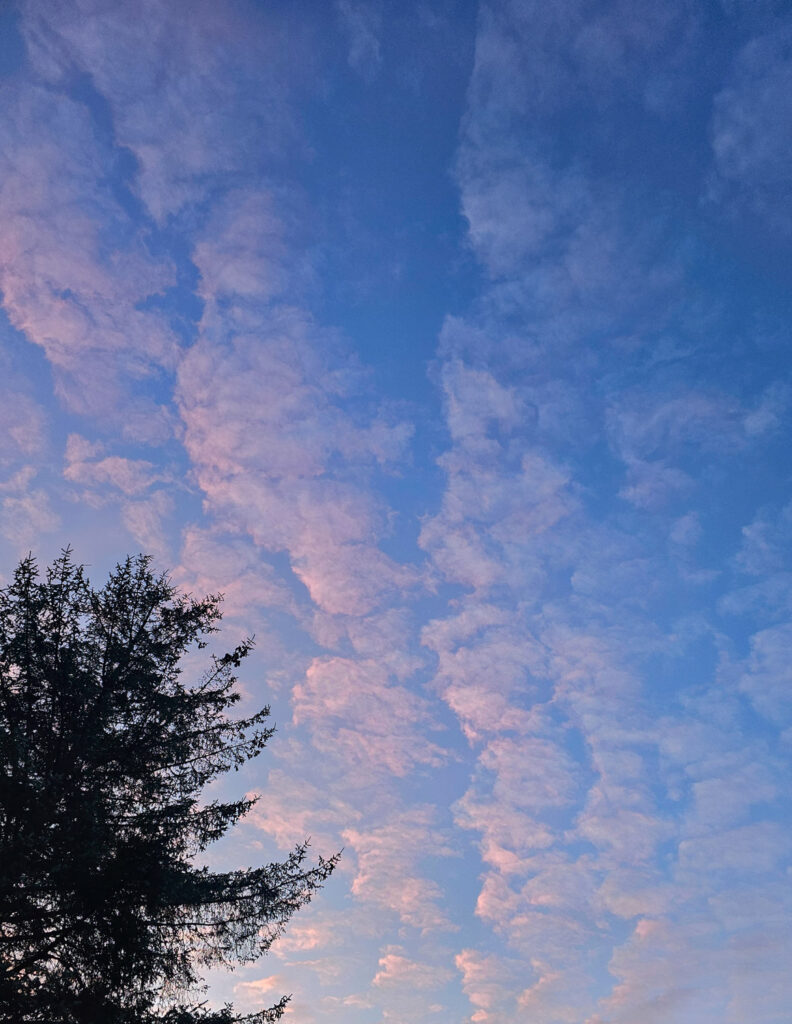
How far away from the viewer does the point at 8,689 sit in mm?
13898

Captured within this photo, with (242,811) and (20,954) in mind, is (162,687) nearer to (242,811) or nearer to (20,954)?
(242,811)

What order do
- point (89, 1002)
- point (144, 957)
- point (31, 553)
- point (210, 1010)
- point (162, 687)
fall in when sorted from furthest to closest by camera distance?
point (162, 687) < point (31, 553) < point (210, 1010) < point (144, 957) < point (89, 1002)

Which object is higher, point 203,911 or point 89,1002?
point 203,911

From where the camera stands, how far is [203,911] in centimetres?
1459

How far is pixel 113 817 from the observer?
13.8m

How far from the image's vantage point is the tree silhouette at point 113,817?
1227cm

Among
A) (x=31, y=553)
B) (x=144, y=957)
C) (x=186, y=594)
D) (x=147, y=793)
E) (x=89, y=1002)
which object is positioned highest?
(x=186, y=594)

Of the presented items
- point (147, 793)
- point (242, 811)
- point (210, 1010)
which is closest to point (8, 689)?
point (147, 793)

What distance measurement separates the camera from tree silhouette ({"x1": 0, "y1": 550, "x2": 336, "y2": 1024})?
12273 millimetres

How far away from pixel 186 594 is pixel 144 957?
7501 millimetres

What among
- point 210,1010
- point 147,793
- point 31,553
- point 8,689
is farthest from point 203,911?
point 31,553

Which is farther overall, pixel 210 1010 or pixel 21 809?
pixel 210 1010

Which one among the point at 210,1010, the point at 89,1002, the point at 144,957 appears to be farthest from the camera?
the point at 210,1010

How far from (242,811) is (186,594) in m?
5.27
